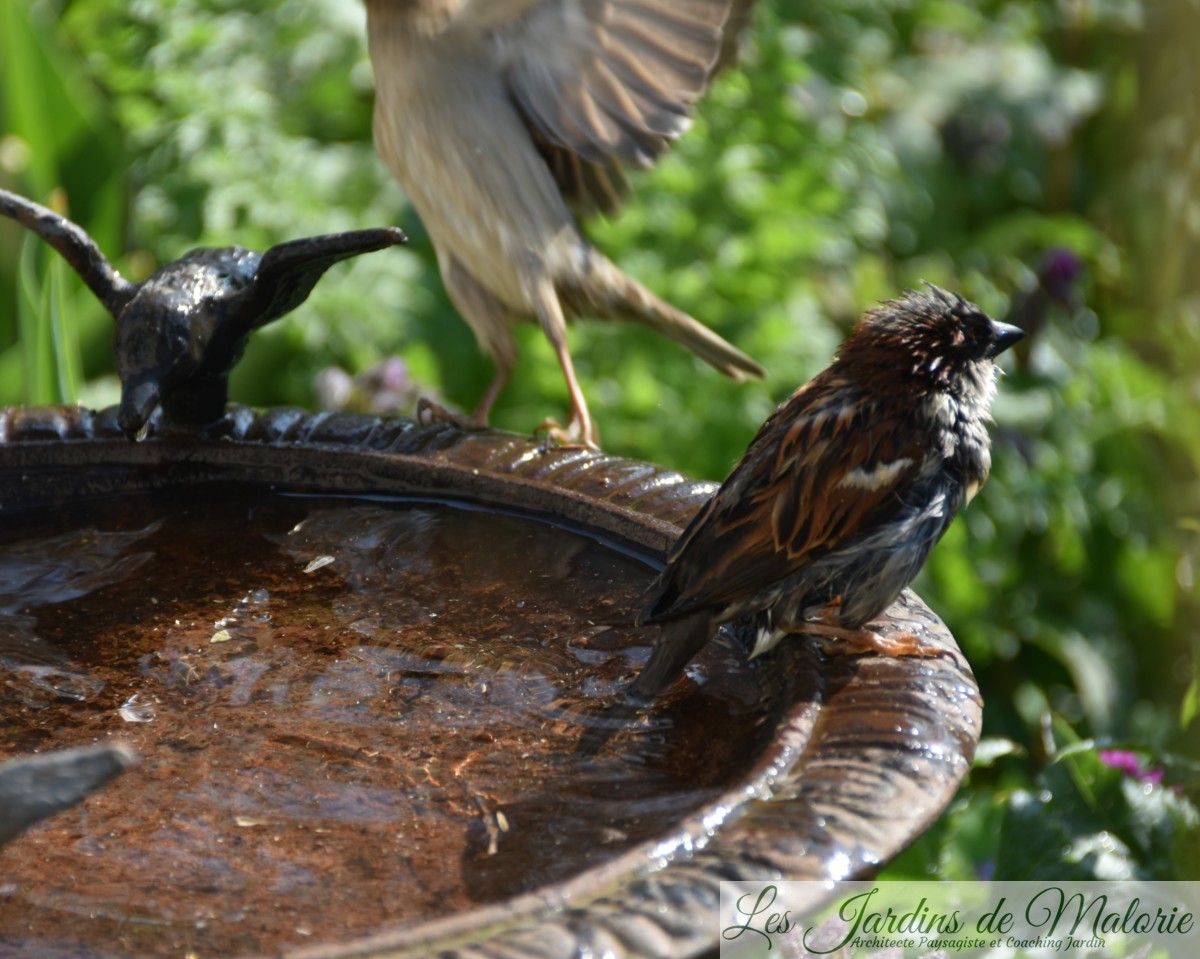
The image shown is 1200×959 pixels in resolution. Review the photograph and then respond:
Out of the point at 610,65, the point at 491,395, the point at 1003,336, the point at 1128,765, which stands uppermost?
the point at 610,65

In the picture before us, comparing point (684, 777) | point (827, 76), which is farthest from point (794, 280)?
point (684, 777)

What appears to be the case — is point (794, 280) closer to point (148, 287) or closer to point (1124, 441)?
point (1124, 441)

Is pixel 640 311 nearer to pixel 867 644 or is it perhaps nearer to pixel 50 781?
pixel 867 644

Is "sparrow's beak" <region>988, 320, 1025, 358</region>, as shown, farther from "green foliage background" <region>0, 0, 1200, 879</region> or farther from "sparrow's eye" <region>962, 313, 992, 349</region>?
"green foliage background" <region>0, 0, 1200, 879</region>

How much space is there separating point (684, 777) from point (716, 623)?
0.27m

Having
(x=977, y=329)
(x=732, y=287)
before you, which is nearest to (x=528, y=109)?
(x=732, y=287)

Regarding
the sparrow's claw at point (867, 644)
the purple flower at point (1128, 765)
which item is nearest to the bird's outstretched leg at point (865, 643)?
the sparrow's claw at point (867, 644)

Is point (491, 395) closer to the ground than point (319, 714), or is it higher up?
closer to the ground

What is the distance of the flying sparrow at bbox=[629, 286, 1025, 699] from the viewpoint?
81.0 inches

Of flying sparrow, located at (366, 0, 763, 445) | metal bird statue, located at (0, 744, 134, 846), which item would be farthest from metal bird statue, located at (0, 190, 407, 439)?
metal bird statue, located at (0, 744, 134, 846)

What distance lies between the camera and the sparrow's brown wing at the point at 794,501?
2061 mm

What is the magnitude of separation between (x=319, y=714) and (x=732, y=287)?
2.65m

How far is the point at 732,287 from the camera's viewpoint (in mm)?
A: 4449

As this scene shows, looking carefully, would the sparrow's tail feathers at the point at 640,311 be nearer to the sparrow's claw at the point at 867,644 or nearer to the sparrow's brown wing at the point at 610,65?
the sparrow's brown wing at the point at 610,65
